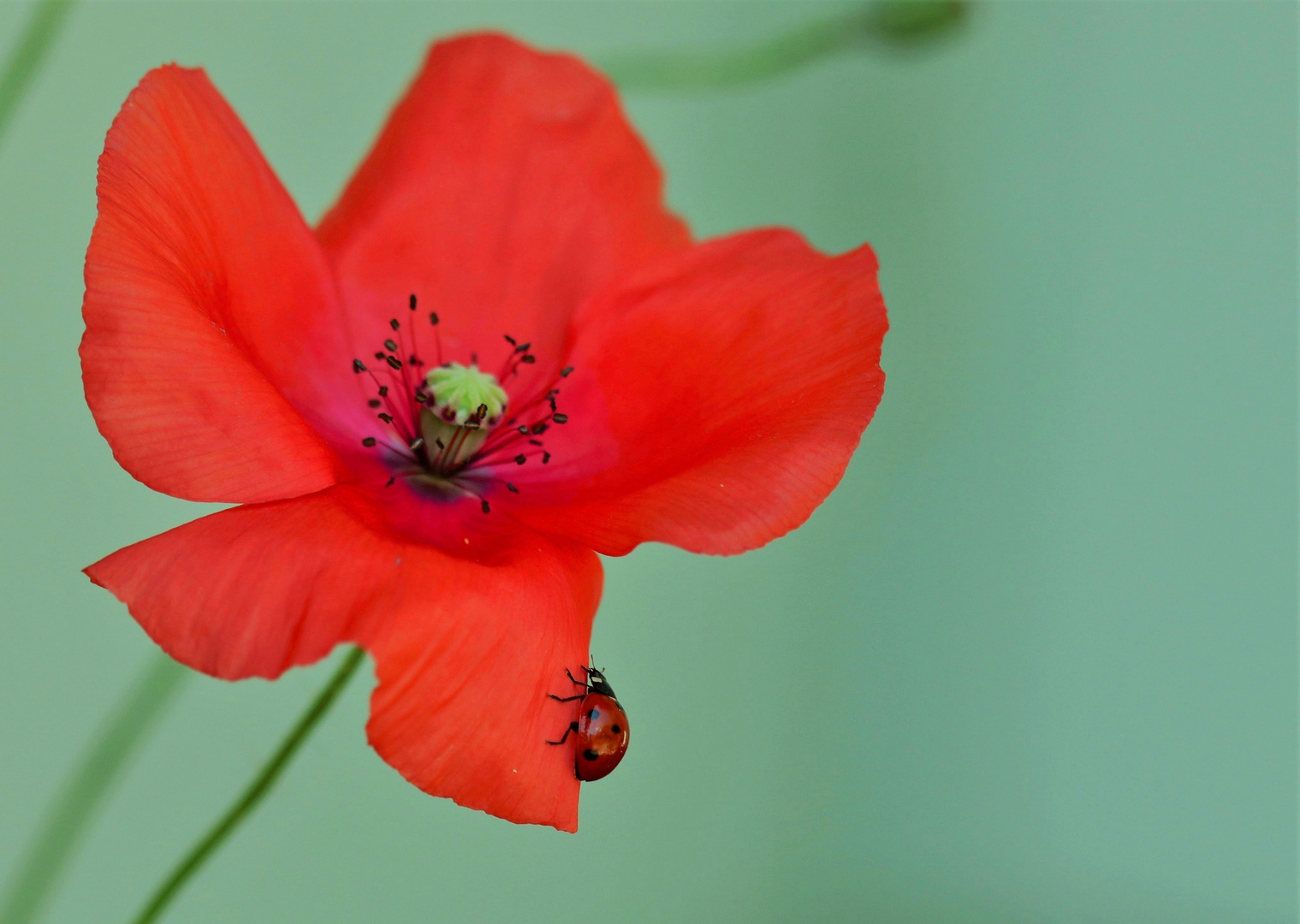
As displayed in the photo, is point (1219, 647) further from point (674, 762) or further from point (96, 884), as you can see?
point (96, 884)

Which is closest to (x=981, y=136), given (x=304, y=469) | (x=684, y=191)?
(x=684, y=191)

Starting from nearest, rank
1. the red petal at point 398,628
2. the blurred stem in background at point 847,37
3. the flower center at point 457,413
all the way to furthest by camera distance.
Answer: the red petal at point 398,628 → the flower center at point 457,413 → the blurred stem in background at point 847,37

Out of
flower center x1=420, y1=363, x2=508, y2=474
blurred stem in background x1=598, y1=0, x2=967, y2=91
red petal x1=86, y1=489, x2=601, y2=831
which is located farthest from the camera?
blurred stem in background x1=598, y1=0, x2=967, y2=91

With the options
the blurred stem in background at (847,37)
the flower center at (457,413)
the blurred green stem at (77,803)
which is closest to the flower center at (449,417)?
the flower center at (457,413)

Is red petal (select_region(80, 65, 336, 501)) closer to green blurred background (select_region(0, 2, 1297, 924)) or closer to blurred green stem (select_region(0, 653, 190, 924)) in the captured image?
blurred green stem (select_region(0, 653, 190, 924))

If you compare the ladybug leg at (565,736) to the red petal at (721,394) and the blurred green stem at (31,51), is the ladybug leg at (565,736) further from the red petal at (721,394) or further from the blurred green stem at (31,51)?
the blurred green stem at (31,51)

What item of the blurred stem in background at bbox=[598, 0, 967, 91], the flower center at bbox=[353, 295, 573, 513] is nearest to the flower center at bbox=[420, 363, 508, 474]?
the flower center at bbox=[353, 295, 573, 513]
